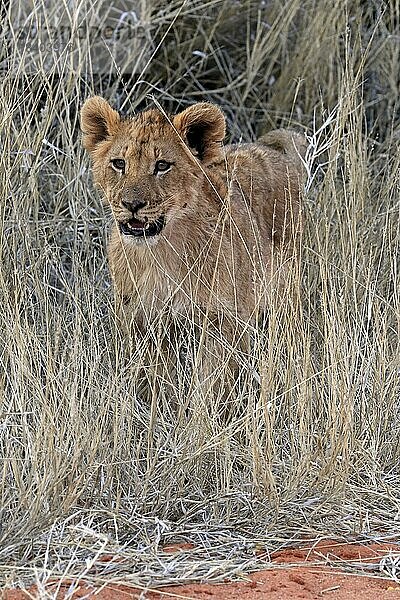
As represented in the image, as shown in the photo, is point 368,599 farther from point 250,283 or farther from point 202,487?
point 250,283

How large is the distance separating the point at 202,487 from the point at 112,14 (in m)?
3.72

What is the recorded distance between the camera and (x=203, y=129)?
168 inches

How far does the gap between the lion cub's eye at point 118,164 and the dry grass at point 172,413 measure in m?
0.51

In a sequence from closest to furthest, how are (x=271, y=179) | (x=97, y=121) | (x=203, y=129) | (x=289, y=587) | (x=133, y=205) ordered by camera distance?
(x=289, y=587) → (x=133, y=205) → (x=203, y=129) → (x=97, y=121) → (x=271, y=179)

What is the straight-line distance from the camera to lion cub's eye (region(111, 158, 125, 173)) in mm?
4164

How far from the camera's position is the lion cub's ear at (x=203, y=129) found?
13.7 feet

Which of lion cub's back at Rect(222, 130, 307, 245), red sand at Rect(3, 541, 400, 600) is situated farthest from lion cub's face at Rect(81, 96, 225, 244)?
red sand at Rect(3, 541, 400, 600)

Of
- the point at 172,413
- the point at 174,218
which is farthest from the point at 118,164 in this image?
the point at 172,413

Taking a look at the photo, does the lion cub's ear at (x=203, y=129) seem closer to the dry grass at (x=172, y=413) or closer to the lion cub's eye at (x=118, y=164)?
the lion cub's eye at (x=118, y=164)

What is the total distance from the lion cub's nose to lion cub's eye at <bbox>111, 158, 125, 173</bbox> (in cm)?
25

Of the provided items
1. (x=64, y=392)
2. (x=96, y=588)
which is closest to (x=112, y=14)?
(x=64, y=392)

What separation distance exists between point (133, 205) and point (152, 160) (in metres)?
0.28

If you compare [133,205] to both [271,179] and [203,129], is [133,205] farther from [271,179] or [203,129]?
[271,179]

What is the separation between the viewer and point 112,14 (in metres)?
6.38
